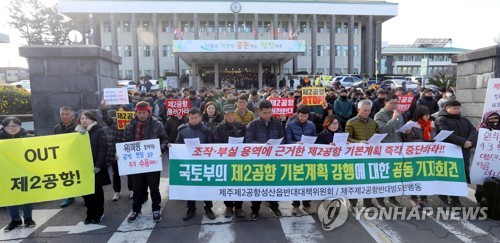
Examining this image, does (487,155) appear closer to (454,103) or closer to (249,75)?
(454,103)

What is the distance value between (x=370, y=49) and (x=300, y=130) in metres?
53.6

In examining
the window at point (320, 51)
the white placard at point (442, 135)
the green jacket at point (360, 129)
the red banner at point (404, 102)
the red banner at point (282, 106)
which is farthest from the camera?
the window at point (320, 51)

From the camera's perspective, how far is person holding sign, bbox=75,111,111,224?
5016 millimetres

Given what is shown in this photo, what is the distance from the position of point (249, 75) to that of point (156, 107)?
124ft

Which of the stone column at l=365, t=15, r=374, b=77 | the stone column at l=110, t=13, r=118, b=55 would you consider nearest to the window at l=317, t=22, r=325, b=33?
the stone column at l=365, t=15, r=374, b=77

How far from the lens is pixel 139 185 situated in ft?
16.8

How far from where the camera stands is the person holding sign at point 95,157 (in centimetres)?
502

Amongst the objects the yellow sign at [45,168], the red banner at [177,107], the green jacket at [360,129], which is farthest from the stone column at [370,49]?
the yellow sign at [45,168]

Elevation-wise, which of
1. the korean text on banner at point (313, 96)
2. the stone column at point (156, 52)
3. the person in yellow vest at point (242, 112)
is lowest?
the person in yellow vest at point (242, 112)

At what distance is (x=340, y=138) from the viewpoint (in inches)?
201

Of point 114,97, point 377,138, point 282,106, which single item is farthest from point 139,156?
point 282,106

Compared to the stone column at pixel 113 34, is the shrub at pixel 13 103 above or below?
below

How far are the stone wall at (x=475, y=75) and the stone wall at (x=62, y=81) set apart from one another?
911cm

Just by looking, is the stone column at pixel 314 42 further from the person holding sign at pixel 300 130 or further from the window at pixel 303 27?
the person holding sign at pixel 300 130
